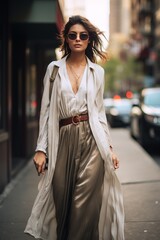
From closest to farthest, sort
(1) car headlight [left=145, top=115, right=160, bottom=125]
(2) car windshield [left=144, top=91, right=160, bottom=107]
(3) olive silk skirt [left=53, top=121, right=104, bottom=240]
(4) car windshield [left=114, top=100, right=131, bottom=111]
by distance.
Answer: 1. (3) olive silk skirt [left=53, top=121, right=104, bottom=240]
2. (1) car headlight [left=145, top=115, right=160, bottom=125]
3. (2) car windshield [left=144, top=91, right=160, bottom=107]
4. (4) car windshield [left=114, top=100, right=131, bottom=111]

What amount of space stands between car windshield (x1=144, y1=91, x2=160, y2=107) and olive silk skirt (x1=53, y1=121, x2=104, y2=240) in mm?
10375

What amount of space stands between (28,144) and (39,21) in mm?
3911

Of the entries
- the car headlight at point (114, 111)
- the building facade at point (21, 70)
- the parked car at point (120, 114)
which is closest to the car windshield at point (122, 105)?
the parked car at point (120, 114)

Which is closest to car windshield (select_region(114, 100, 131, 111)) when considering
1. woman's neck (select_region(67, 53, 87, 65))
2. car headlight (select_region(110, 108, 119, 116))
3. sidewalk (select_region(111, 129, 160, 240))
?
car headlight (select_region(110, 108, 119, 116))

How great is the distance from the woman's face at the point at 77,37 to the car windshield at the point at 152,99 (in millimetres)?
10316

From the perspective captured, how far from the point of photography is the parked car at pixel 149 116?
13.3 metres

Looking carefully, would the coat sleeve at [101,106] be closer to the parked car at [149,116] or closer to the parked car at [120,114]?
the parked car at [149,116]

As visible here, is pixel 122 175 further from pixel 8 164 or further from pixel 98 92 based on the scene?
pixel 98 92

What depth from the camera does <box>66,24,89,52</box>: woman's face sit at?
4059mm

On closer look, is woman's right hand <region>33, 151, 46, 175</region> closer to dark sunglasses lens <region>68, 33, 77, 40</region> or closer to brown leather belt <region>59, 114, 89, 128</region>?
brown leather belt <region>59, 114, 89, 128</region>

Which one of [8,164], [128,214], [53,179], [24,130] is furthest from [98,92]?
[24,130]

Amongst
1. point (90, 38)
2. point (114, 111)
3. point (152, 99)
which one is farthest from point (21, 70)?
point (114, 111)

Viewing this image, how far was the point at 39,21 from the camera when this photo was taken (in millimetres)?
8938

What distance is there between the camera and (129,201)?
6.79 metres
